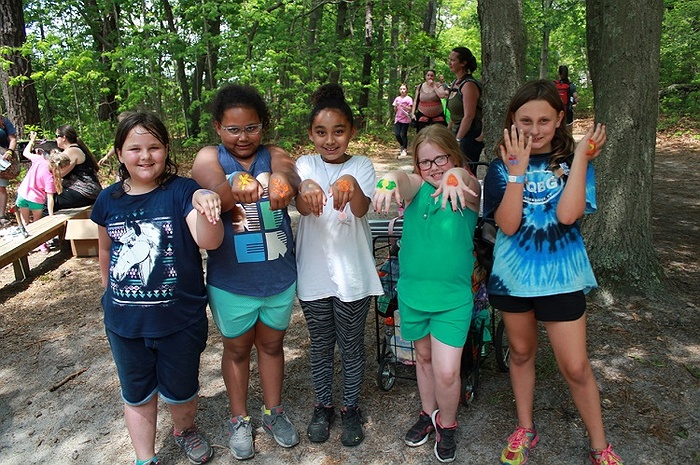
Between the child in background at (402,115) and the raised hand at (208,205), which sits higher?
the child in background at (402,115)

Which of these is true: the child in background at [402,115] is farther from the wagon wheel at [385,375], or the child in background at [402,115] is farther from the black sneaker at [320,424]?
the black sneaker at [320,424]

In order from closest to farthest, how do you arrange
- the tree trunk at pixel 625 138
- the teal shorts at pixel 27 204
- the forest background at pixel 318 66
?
the tree trunk at pixel 625 138
the forest background at pixel 318 66
the teal shorts at pixel 27 204

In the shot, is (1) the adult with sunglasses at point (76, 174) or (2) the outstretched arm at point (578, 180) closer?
(2) the outstretched arm at point (578, 180)

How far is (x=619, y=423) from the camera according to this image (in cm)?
288

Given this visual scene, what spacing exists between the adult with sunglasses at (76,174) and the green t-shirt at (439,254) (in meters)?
5.79

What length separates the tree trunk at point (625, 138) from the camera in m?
3.96

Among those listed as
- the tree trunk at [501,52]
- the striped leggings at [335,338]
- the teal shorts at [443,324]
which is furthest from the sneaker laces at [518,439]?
the tree trunk at [501,52]

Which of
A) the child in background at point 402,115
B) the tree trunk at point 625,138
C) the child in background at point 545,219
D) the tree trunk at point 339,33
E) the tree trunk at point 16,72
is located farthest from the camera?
the tree trunk at point 339,33

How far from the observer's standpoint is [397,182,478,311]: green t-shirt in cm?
252

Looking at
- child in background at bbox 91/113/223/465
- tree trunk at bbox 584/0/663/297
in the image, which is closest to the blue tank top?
child in background at bbox 91/113/223/465

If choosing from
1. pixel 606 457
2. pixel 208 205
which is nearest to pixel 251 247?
pixel 208 205

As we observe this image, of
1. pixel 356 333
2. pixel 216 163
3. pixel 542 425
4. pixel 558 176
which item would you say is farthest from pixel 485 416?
pixel 216 163

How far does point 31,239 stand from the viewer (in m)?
5.75

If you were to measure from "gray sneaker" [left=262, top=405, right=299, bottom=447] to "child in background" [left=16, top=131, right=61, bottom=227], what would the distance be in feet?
17.5
